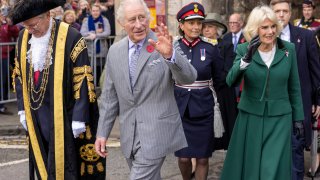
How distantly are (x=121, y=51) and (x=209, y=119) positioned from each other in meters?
1.72

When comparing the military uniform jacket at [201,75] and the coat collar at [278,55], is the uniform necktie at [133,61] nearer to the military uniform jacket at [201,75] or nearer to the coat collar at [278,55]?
the coat collar at [278,55]

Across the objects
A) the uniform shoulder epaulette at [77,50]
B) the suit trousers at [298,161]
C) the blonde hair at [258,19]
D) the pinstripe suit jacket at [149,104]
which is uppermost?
the blonde hair at [258,19]

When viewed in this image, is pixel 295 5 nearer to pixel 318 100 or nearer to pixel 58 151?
pixel 318 100

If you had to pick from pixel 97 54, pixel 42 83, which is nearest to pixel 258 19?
pixel 42 83

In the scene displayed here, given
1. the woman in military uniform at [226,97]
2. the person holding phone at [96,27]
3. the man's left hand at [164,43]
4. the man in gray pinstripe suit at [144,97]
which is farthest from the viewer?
the person holding phone at [96,27]

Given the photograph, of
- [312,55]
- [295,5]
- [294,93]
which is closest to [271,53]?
[294,93]

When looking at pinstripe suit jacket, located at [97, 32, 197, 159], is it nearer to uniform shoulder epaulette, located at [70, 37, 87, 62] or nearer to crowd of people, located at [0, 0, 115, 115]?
uniform shoulder epaulette, located at [70, 37, 87, 62]

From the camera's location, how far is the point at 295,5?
13273 millimetres

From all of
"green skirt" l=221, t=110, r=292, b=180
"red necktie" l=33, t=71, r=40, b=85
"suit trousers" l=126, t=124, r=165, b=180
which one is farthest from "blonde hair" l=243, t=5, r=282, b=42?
"red necktie" l=33, t=71, r=40, b=85

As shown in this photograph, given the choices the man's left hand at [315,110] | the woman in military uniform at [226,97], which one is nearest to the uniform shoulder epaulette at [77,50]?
the woman in military uniform at [226,97]

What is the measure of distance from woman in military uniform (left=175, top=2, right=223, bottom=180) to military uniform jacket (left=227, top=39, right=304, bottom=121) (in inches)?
28.7

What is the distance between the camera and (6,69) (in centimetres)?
1155

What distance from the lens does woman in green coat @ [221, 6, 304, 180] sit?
527 cm

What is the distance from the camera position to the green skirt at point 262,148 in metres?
5.28
